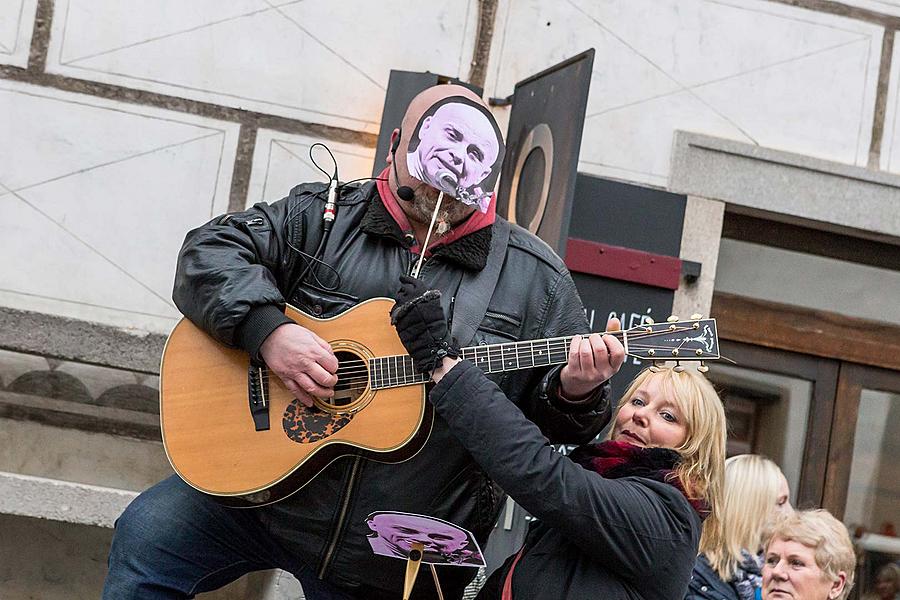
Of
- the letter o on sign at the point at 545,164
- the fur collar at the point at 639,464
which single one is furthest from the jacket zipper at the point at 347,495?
the letter o on sign at the point at 545,164

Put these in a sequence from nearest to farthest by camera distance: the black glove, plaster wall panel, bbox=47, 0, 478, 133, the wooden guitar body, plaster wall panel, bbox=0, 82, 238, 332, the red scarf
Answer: the black glove
the wooden guitar body
the red scarf
plaster wall panel, bbox=0, 82, 238, 332
plaster wall panel, bbox=47, 0, 478, 133

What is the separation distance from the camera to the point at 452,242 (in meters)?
3.16

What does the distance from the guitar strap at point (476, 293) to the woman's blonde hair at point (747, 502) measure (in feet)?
4.30

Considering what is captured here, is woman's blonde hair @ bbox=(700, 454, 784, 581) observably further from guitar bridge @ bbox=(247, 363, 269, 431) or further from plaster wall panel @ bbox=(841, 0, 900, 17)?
plaster wall panel @ bbox=(841, 0, 900, 17)

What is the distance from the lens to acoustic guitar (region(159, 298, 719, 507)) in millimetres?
2926

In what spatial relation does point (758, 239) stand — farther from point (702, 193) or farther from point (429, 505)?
point (429, 505)

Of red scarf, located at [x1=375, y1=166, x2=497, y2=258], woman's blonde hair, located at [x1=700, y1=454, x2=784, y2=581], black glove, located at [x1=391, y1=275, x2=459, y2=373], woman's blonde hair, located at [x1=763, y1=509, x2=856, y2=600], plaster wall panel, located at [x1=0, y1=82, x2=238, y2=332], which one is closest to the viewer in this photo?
black glove, located at [x1=391, y1=275, x2=459, y2=373]

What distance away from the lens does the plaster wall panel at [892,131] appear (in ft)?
18.2

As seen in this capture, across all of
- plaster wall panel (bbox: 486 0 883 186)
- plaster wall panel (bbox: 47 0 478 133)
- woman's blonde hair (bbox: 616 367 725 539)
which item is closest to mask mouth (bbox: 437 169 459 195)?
woman's blonde hair (bbox: 616 367 725 539)

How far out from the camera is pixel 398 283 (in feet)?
10.3

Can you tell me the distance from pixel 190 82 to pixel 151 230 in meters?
0.61

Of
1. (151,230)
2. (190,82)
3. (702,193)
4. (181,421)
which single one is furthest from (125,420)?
(702,193)

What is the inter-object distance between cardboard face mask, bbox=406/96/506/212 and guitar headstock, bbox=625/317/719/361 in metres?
0.54

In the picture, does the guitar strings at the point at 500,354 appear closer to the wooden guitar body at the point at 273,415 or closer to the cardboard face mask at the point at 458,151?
the wooden guitar body at the point at 273,415
